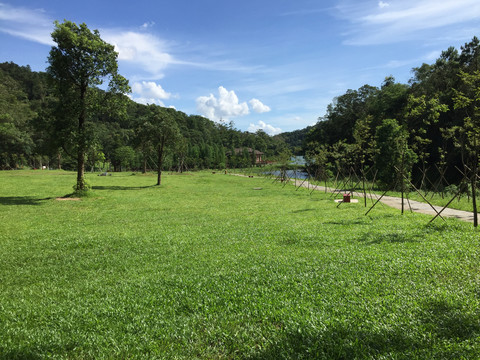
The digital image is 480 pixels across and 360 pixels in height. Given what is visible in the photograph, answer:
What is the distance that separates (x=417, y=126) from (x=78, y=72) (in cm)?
4263


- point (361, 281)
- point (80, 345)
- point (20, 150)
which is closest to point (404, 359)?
point (361, 281)

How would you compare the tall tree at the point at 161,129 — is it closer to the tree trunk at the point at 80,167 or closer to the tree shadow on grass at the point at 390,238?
the tree trunk at the point at 80,167

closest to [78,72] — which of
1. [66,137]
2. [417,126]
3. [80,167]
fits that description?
[66,137]

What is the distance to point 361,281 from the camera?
17.2ft

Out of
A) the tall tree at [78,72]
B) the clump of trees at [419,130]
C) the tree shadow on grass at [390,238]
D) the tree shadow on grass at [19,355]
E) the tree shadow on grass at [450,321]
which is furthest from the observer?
the tall tree at [78,72]

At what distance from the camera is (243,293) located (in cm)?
494

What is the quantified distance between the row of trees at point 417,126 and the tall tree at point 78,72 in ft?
56.9

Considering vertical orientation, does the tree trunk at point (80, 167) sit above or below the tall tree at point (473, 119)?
below

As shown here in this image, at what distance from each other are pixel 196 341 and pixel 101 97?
735 inches

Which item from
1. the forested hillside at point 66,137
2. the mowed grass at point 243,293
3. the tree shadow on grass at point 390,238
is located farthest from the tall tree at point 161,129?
the tree shadow on grass at point 390,238

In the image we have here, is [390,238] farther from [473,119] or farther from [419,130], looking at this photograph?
[419,130]

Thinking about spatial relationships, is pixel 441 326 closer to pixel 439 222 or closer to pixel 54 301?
pixel 54 301

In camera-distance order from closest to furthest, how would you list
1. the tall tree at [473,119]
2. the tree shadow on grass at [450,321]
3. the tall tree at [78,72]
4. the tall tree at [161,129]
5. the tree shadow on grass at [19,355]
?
1. the tree shadow on grass at [19,355]
2. the tree shadow on grass at [450,321]
3. the tall tree at [473,119]
4. the tall tree at [78,72]
5. the tall tree at [161,129]

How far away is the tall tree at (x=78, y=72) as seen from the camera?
16750 millimetres
